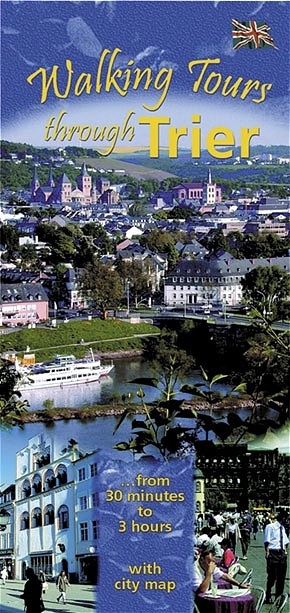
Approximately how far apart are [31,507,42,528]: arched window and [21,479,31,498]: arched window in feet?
0.20

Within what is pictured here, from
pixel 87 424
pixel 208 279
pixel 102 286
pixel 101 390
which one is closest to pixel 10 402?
pixel 87 424

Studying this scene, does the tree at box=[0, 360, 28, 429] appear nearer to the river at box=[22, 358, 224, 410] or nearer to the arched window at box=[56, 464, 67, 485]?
the river at box=[22, 358, 224, 410]

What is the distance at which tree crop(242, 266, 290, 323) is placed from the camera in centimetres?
439

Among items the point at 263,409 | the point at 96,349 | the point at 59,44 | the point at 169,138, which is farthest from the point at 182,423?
the point at 59,44

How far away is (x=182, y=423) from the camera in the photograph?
410 cm

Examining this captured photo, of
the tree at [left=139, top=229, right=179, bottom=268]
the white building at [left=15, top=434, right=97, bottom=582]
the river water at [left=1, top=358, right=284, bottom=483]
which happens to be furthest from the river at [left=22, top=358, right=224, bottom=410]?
the tree at [left=139, top=229, right=179, bottom=268]

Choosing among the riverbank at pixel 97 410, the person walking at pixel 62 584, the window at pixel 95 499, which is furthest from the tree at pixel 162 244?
the person walking at pixel 62 584

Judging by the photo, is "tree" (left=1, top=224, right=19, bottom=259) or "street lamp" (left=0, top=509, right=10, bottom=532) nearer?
"street lamp" (left=0, top=509, right=10, bottom=532)

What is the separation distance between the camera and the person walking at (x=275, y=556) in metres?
4.12

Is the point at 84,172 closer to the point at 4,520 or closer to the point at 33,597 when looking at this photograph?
the point at 4,520

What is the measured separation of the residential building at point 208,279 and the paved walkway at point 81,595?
0.94 metres

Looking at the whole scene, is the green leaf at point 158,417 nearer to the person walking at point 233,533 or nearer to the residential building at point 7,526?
the person walking at point 233,533

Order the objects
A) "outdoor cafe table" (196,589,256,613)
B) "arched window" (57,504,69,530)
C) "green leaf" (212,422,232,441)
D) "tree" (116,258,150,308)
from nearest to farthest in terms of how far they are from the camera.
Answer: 1. "green leaf" (212,422,232,441)
2. "outdoor cafe table" (196,589,256,613)
3. "arched window" (57,504,69,530)
4. "tree" (116,258,150,308)

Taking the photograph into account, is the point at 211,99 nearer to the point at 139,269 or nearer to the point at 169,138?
the point at 169,138
